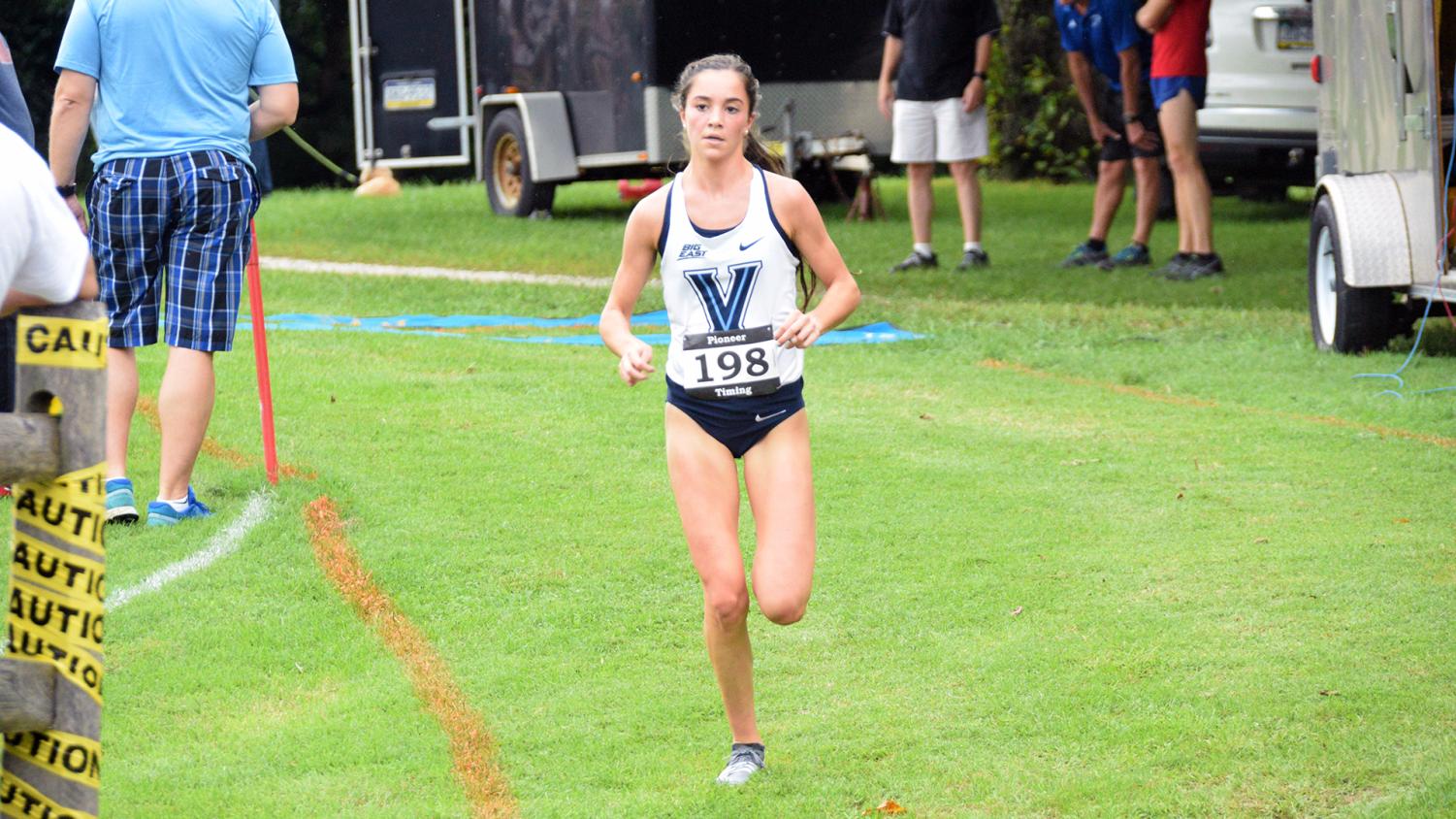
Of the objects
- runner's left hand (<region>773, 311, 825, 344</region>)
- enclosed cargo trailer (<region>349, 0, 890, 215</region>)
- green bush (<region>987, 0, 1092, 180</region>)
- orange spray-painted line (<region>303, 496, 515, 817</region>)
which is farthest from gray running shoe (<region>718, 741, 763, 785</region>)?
green bush (<region>987, 0, 1092, 180</region>)

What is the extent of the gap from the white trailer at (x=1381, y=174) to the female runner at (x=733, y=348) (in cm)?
543

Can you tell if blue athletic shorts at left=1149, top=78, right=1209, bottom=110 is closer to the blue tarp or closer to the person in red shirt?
the person in red shirt

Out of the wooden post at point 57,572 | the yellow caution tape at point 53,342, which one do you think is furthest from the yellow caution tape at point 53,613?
the yellow caution tape at point 53,342

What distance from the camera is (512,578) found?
6105 mm

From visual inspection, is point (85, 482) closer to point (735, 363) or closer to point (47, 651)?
point (47, 651)

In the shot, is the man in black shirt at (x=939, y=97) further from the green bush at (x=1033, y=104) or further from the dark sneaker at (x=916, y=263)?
the green bush at (x=1033, y=104)

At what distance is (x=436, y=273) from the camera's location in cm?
1475

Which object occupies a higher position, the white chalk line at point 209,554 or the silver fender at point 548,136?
the silver fender at point 548,136

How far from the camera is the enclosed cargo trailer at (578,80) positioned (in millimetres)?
17312

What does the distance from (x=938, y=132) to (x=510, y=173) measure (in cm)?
664

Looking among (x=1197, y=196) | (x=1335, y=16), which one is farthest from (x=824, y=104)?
(x=1335, y=16)

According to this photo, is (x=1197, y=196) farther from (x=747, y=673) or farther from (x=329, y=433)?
(x=747, y=673)

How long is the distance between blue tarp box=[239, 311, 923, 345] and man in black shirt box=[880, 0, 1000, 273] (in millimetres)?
2407

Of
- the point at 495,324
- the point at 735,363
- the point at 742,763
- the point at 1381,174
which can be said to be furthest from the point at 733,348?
the point at 495,324
